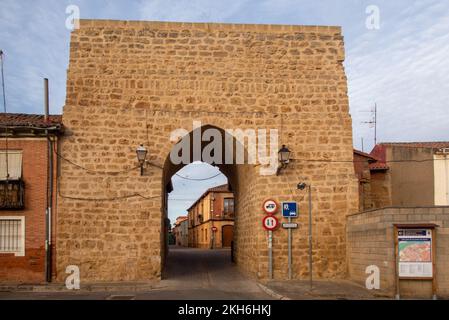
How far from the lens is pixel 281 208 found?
48.5ft

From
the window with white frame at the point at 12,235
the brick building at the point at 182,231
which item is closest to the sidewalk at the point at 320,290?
the window with white frame at the point at 12,235

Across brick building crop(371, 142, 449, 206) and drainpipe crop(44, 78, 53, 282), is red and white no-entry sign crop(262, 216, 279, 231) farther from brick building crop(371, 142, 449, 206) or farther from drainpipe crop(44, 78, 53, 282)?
brick building crop(371, 142, 449, 206)

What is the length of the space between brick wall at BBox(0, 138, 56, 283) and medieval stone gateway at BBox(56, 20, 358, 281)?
0.50 m

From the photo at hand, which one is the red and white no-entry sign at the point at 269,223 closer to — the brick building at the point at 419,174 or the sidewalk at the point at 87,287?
the sidewalk at the point at 87,287

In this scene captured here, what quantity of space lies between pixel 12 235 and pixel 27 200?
998mm

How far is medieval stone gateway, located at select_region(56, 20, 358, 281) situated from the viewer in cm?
1444

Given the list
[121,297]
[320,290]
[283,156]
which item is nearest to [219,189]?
[283,156]

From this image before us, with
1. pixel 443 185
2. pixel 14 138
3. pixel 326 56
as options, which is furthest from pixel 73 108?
pixel 443 185

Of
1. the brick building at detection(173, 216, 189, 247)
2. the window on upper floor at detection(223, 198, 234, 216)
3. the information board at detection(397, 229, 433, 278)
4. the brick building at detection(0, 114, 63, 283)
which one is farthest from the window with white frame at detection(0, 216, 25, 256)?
the brick building at detection(173, 216, 189, 247)

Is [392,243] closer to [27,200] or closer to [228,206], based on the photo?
[27,200]

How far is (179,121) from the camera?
1491cm

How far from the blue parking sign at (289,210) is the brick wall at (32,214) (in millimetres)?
6439
